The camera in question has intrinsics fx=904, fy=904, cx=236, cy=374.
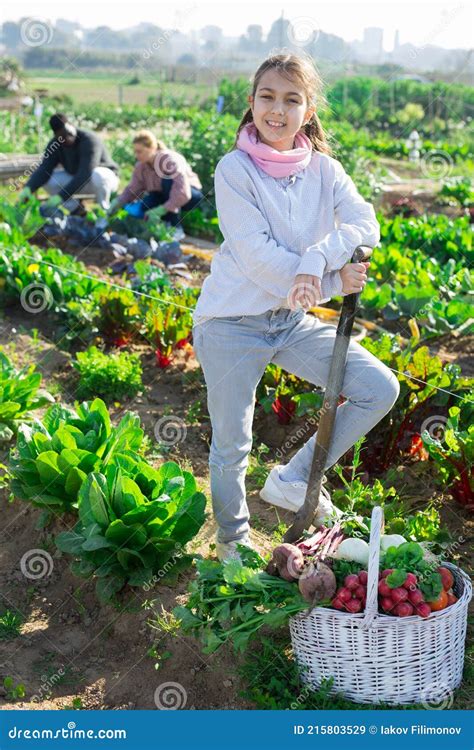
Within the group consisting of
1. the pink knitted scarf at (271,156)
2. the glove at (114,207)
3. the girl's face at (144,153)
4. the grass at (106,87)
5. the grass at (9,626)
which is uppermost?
the pink knitted scarf at (271,156)

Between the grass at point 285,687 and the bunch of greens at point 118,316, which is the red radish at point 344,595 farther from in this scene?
the bunch of greens at point 118,316

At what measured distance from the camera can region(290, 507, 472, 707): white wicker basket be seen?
2607 mm

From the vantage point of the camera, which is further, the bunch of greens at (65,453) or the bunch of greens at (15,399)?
the bunch of greens at (15,399)

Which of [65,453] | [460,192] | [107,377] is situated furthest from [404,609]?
[460,192]

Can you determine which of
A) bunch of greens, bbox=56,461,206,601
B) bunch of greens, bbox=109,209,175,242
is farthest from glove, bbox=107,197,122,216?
bunch of greens, bbox=56,461,206,601

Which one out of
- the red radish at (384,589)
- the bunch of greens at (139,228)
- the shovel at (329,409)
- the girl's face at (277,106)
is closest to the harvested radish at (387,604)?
the red radish at (384,589)

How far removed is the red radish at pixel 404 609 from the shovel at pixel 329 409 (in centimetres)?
55

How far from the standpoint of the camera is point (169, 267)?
23.7ft

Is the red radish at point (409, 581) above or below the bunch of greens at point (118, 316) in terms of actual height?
above

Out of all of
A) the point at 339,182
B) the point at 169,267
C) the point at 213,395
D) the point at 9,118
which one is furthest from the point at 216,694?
the point at 9,118

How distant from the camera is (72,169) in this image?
8922mm

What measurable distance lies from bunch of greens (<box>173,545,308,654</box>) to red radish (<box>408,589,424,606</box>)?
0.30 meters

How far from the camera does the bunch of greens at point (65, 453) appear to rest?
3.42 m

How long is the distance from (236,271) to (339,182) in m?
0.48
